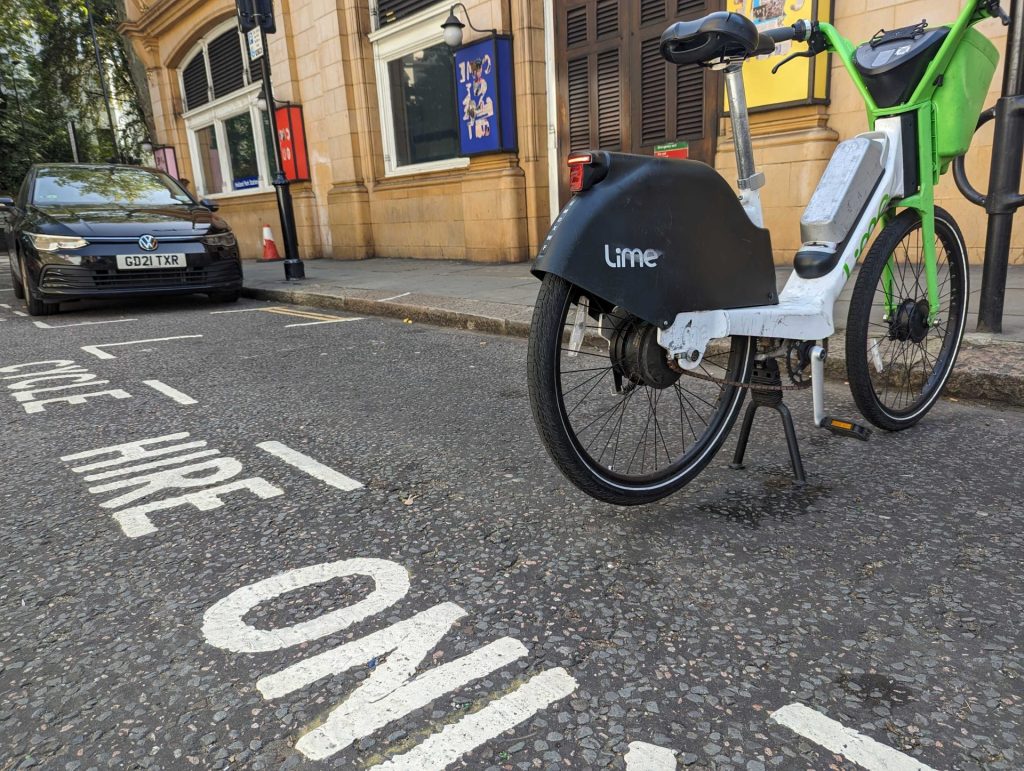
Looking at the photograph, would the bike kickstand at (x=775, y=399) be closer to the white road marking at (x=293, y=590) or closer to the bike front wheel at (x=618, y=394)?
the bike front wheel at (x=618, y=394)

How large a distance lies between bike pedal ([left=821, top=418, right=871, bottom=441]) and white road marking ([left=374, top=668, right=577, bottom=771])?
1.59 metres

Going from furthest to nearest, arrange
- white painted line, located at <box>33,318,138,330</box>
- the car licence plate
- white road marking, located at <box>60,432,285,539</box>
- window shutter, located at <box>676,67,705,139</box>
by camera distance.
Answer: window shutter, located at <box>676,67,705,139</box>, the car licence plate, white painted line, located at <box>33,318,138,330</box>, white road marking, located at <box>60,432,285,539</box>

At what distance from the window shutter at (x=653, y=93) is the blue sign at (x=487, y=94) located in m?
1.87


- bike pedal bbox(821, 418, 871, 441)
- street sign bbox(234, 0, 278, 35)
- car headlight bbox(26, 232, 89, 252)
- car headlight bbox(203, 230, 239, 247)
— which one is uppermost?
street sign bbox(234, 0, 278, 35)

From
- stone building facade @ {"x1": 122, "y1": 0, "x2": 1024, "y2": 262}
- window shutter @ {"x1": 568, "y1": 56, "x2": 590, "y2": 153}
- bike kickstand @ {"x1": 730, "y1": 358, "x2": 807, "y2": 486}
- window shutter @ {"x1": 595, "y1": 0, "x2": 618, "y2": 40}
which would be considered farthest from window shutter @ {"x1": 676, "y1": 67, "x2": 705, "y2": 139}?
bike kickstand @ {"x1": 730, "y1": 358, "x2": 807, "y2": 486}

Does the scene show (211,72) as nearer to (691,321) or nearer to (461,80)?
(461,80)

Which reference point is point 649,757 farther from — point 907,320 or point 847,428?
point 907,320

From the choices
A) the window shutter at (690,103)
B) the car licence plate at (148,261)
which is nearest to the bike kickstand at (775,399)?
the window shutter at (690,103)

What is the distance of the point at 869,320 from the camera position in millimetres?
2699

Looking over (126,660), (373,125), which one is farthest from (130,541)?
(373,125)

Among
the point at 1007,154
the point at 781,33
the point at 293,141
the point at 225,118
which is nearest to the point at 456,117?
the point at 293,141

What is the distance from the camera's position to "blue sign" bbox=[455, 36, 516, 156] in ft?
30.0

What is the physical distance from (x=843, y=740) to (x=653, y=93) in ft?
26.1

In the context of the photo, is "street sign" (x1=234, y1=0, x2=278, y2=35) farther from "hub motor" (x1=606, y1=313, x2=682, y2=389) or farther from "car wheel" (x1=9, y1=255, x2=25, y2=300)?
"hub motor" (x1=606, y1=313, x2=682, y2=389)
